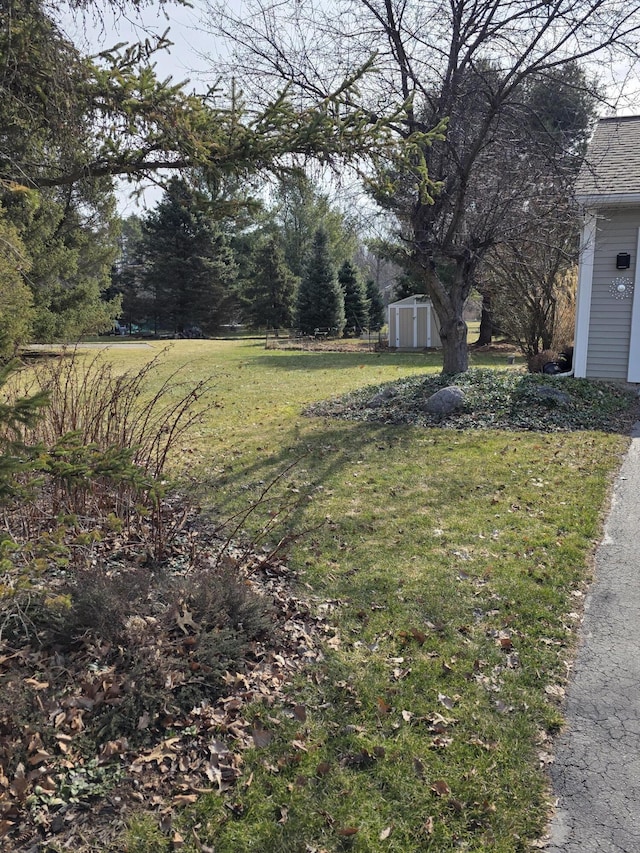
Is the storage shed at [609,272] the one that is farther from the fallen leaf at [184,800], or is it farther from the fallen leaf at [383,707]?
the fallen leaf at [184,800]

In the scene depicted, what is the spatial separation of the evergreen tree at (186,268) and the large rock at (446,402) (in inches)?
1138

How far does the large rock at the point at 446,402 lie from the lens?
8125mm

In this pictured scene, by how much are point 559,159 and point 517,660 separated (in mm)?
8571

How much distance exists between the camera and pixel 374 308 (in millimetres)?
34562

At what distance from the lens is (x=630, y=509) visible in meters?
4.79

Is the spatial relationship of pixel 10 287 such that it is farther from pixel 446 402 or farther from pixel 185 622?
pixel 185 622

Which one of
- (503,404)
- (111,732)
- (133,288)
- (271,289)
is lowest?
(111,732)

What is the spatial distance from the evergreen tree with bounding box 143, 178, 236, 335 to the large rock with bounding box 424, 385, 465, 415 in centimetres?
2890

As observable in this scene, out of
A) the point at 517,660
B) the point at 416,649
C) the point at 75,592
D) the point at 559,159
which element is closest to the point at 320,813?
the point at 416,649

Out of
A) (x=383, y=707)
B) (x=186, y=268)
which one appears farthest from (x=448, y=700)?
(x=186, y=268)

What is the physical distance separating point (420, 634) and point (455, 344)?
23.9 ft

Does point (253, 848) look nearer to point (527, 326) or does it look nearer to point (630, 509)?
point (630, 509)

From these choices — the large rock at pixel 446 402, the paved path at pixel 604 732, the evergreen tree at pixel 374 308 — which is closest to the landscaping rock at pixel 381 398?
the large rock at pixel 446 402

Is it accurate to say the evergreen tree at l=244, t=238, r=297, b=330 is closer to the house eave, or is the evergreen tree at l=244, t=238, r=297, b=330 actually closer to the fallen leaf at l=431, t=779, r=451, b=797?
the house eave
